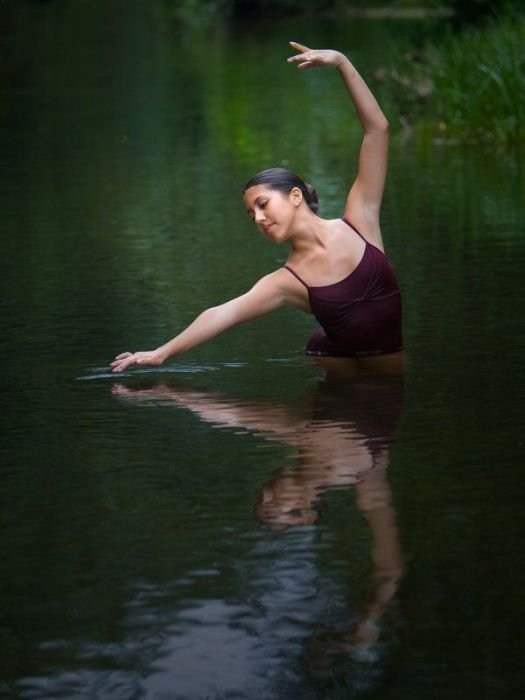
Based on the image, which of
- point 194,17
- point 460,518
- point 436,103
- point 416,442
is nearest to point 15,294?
point 416,442

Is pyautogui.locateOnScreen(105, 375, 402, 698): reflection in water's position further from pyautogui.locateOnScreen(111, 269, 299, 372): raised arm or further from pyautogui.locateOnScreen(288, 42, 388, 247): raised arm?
pyautogui.locateOnScreen(288, 42, 388, 247): raised arm

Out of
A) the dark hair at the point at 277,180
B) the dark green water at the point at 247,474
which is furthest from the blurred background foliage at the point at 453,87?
the dark hair at the point at 277,180

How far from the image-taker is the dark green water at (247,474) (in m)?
4.25

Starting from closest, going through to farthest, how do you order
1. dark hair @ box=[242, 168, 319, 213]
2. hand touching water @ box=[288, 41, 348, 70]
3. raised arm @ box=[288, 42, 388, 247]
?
hand touching water @ box=[288, 41, 348, 70] → dark hair @ box=[242, 168, 319, 213] → raised arm @ box=[288, 42, 388, 247]

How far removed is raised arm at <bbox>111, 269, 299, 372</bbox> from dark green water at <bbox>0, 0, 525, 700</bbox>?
14cm

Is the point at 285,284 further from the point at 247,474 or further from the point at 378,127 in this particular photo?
the point at 247,474

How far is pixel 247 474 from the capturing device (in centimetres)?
596

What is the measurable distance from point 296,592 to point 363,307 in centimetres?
327

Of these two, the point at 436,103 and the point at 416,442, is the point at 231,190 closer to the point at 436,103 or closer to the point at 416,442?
the point at 436,103

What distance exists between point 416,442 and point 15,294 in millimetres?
4195

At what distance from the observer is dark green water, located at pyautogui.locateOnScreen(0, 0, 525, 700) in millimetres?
4246

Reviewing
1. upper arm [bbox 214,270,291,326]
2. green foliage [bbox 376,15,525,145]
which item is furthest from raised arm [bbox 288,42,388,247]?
green foliage [bbox 376,15,525,145]

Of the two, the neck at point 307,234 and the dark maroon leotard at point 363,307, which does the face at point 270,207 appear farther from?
the dark maroon leotard at point 363,307

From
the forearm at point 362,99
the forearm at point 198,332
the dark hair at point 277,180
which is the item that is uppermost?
the forearm at point 362,99
